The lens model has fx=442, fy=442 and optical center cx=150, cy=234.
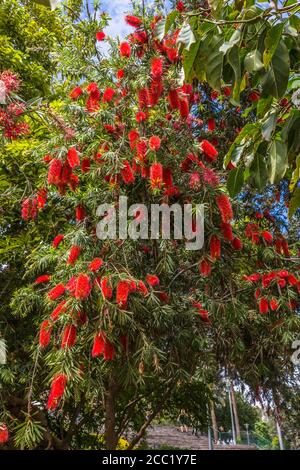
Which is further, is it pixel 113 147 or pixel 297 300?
pixel 297 300

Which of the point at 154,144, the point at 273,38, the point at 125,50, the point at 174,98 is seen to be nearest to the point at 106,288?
the point at 154,144

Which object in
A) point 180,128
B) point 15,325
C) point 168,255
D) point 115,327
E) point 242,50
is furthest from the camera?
point 15,325

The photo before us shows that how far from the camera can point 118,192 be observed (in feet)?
9.23

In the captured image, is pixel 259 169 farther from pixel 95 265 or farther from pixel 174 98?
pixel 174 98

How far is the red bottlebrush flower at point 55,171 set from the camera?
248 cm

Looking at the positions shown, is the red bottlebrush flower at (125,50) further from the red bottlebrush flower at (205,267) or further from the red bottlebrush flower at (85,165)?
the red bottlebrush flower at (205,267)

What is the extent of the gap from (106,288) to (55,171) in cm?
74

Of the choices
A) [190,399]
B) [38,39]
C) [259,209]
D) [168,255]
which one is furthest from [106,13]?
[190,399]

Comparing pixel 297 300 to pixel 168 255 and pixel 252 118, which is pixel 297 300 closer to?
pixel 168 255

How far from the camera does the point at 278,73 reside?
117cm

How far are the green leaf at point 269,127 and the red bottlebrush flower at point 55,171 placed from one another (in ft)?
4.73

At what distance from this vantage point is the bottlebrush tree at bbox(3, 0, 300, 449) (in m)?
2.38

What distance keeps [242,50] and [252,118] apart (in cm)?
246

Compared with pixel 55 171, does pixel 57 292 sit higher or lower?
lower
